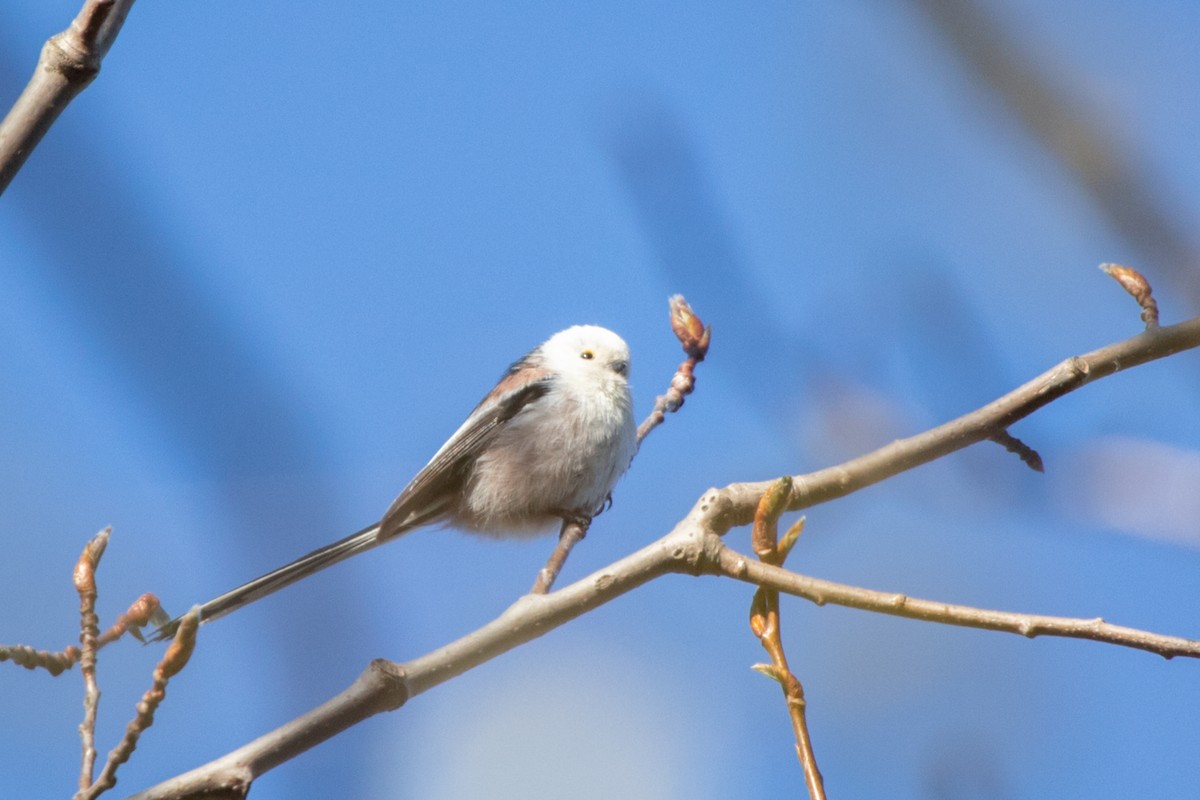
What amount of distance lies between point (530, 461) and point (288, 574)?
91 cm

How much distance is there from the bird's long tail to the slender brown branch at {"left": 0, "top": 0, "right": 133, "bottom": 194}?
148cm

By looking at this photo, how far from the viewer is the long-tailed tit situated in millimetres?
3760

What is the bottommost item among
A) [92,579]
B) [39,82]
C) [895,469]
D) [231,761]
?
[231,761]

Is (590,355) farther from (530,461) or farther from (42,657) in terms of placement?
(42,657)

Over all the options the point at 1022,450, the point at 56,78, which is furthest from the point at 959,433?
the point at 56,78

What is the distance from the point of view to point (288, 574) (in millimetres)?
3141

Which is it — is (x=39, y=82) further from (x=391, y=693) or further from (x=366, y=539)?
(x=366, y=539)

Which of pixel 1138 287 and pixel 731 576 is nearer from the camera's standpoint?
pixel 731 576

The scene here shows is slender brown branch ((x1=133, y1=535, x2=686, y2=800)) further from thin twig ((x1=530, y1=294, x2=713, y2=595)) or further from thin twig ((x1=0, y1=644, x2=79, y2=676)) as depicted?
thin twig ((x1=530, y1=294, x2=713, y2=595))

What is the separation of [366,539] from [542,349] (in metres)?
1.29

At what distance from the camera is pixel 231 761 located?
1.60 metres

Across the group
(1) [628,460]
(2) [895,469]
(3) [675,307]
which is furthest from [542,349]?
(2) [895,469]

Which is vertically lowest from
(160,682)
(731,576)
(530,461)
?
(160,682)

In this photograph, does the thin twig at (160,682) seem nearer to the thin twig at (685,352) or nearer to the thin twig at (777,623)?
the thin twig at (777,623)
